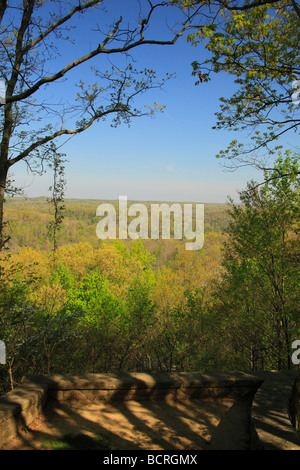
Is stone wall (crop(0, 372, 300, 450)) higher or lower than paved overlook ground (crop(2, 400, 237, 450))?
higher

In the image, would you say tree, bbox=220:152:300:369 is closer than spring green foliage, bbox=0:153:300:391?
No

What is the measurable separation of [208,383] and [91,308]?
16.0 metres

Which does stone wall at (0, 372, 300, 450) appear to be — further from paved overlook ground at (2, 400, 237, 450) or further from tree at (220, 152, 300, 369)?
tree at (220, 152, 300, 369)

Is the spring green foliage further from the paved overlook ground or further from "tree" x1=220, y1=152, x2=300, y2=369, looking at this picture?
the paved overlook ground

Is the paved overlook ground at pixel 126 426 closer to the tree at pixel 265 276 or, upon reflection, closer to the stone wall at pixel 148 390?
the stone wall at pixel 148 390

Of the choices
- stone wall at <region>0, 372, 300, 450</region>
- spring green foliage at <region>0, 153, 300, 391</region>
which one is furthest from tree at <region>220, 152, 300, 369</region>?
stone wall at <region>0, 372, 300, 450</region>

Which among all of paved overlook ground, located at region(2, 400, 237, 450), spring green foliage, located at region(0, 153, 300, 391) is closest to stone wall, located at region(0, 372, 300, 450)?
paved overlook ground, located at region(2, 400, 237, 450)

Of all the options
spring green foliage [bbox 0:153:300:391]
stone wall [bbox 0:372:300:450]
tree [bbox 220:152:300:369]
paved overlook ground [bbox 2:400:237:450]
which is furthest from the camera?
tree [bbox 220:152:300:369]

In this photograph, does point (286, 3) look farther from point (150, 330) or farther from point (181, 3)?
point (150, 330)

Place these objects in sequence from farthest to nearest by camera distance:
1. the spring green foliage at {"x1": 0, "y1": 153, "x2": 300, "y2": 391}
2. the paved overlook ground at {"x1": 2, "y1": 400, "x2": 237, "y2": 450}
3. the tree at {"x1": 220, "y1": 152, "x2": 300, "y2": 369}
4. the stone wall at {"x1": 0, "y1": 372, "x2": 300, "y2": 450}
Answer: the tree at {"x1": 220, "y1": 152, "x2": 300, "y2": 369}, the spring green foliage at {"x1": 0, "y1": 153, "x2": 300, "y2": 391}, the stone wall at {"x1": 0, "y1": 372, "x2": 300, "y2": 450}, the paved overlook ground at {"x1": 2, "y1": 400, "x2": 237, "y2": 450}

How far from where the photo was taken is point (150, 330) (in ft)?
53.1

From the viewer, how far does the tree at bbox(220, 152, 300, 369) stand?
990 centimetres

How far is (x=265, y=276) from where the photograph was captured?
1171cm

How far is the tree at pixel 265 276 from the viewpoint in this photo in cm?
990
